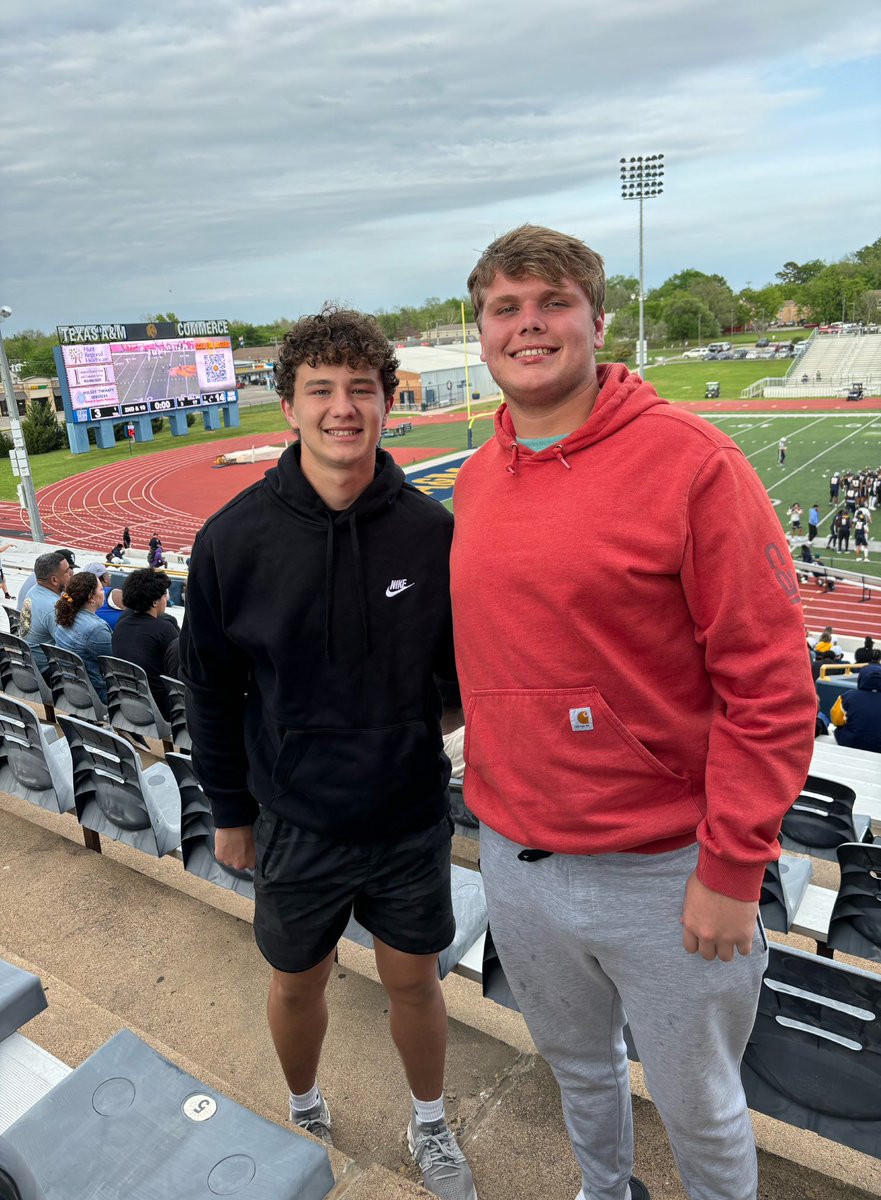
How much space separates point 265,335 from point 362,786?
13084 cm

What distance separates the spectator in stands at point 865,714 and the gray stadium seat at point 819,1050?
4.44 meters

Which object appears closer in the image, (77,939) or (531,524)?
(531,524)

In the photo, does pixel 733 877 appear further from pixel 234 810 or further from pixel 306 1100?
pixel 306 1100

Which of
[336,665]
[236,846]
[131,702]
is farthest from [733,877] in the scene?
[131,702]

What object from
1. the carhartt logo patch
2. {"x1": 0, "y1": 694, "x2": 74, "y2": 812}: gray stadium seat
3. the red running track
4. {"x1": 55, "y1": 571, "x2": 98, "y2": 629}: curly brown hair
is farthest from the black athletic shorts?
the red running track

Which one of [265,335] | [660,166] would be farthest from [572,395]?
[265,335]

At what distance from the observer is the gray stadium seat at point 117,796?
10.5 ft

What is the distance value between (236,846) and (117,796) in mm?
1360

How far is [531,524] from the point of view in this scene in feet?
4.97

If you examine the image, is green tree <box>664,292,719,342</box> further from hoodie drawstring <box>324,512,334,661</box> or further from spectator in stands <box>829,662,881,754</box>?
hoodie drawstring <box>324,512,334,661</box>

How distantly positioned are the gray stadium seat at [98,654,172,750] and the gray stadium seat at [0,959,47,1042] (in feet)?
9.61

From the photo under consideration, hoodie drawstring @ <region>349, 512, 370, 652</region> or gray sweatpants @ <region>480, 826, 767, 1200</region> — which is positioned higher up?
hoodie drawstring @ <region>349, 512, 370, 652</region>

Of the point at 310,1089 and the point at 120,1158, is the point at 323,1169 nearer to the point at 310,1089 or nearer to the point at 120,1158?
the point at 120,1158

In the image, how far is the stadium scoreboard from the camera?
152 feet
